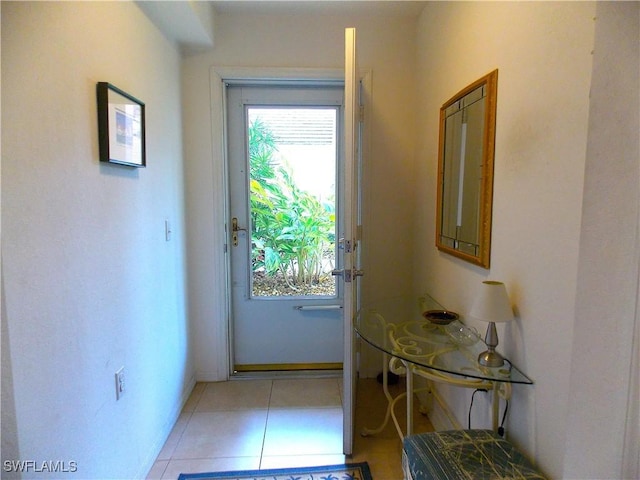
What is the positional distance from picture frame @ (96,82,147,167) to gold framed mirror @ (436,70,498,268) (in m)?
1.43

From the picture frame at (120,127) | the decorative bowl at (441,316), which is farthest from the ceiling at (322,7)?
the decorative bowl at (441,316)

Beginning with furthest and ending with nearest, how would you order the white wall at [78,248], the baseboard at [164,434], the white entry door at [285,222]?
the white entry door at [285,222] → the baseboard at [164,434] → the white wall at [78,248]

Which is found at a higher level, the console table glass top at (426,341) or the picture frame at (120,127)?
the picture frame at (120,127)

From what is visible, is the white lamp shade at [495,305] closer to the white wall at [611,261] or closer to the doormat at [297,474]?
the white wall at [611,261]

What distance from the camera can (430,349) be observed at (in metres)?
1.43

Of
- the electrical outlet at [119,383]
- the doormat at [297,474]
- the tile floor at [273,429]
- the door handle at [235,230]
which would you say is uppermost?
the door handle at [235,230]

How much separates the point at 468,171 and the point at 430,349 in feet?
2.55

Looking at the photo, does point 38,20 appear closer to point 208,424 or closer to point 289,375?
point 208,424

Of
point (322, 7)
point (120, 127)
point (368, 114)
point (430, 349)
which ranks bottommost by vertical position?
point (430, 349)

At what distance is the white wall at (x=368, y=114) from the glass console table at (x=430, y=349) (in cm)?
61

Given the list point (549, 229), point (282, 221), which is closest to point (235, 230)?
point (282, 221)

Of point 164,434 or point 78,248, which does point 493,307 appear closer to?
point 78,248

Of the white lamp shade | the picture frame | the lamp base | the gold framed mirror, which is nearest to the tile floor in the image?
the lamp base

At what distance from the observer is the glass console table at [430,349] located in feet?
4.10
